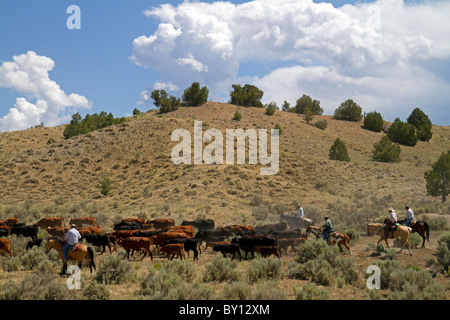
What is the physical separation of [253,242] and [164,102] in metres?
57.3

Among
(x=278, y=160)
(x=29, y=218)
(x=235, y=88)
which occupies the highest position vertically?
(x=235, y=88)

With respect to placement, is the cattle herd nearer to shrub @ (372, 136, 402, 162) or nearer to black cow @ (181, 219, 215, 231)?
black cow @ (181, 219, 215, 231)

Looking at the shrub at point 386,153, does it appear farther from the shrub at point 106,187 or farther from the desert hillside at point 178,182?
the shrub at point 106,187

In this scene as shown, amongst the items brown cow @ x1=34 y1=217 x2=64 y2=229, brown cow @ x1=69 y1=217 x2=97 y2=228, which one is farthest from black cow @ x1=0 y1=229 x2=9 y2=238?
brown cow @ x1=69 y1=217 x2=97 y2=228

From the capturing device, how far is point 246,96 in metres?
80.6

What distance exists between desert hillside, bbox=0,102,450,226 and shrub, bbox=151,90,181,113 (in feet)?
39.0

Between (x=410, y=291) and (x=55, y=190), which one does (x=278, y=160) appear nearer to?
(x=55, y=190)

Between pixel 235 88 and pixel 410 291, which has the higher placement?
pixel 235 88

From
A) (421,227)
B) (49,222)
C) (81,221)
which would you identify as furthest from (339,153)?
(49,222)

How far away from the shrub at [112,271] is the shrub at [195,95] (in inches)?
2497
